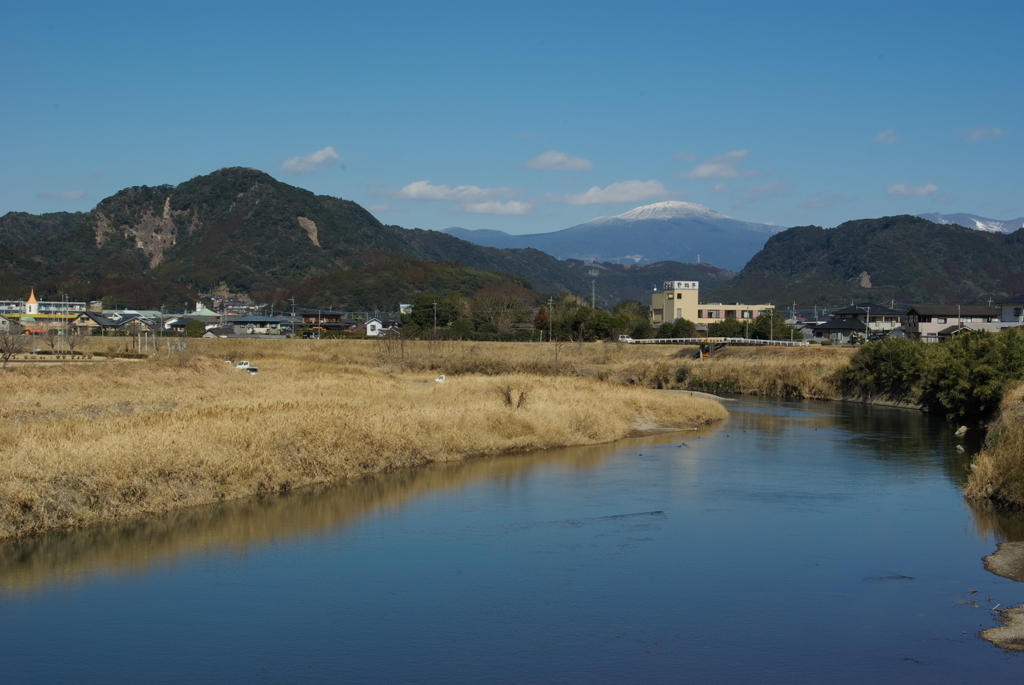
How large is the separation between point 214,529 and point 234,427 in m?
3.75

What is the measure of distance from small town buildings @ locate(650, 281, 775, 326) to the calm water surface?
262 ft

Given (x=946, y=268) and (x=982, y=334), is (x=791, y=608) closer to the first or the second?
(x=982, y=334)

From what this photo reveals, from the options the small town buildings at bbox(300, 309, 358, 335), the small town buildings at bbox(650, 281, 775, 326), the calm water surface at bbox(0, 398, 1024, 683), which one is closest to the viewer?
the calm water surface at bbox(0, 398, 1024, 683)

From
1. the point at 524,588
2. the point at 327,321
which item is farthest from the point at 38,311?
the point at 524,588

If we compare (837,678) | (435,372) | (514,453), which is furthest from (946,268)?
(837,678)

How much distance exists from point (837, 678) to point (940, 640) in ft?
6.14

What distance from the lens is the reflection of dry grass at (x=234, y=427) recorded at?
15.2m

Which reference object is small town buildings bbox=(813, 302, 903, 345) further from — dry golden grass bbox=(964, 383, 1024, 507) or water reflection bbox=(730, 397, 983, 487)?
dry golden grass bbox=(964, 383, 1024, 507)

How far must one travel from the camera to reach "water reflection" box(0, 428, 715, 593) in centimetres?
1320

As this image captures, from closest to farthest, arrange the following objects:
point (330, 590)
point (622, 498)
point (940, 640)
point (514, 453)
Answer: point (940, 640)
point (330, 590)
point (622, 498)
point (514, 453)

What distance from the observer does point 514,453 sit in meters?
24.1

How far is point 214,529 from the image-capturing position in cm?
1547

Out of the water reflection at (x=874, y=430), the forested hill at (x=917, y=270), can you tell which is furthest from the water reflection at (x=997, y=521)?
the forested hill at (x=917, y=270)

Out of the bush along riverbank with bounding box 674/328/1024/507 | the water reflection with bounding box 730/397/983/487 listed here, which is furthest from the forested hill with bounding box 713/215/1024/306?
the water reflection with bounding box 730/397/983/487
